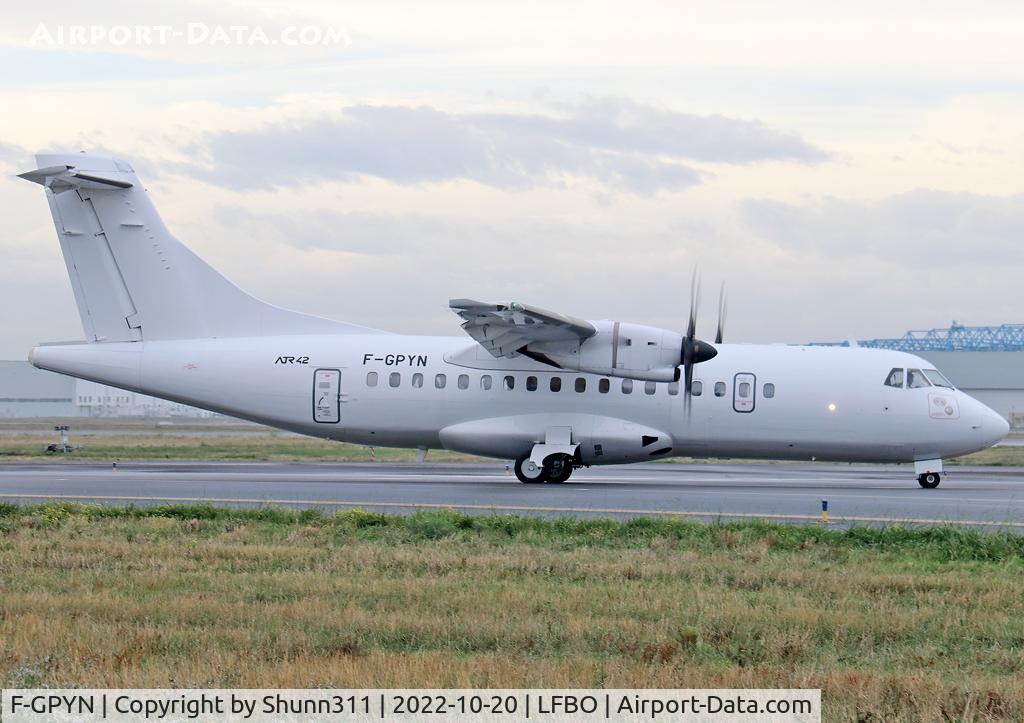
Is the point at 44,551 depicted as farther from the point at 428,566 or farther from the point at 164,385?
the point at 164,385

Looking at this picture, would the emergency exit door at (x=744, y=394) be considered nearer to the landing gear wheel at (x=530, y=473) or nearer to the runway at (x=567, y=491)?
the runway at (x=567, y=491)

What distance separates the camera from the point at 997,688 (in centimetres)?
734

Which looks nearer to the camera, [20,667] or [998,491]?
[20,667]

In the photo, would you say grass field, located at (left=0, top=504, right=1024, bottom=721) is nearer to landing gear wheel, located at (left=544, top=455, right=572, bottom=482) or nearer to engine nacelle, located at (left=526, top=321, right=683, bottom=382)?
engine nacelle, located at (left=526, top=321, right=683, bottom=382)

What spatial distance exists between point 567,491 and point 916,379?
9.07 metres

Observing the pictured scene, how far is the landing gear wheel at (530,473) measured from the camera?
25.5m

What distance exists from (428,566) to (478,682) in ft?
17.9

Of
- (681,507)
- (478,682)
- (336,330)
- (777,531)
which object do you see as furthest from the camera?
(336,330)

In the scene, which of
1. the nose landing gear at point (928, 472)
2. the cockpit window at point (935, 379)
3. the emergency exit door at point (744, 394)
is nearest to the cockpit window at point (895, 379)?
the cockpit window at point (935, 379)

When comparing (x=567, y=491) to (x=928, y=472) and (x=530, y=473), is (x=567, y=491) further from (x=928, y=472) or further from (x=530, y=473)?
(x=928, y=472)

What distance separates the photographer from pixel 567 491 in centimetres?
2345

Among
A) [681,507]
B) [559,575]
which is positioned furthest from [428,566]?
[681,507]
